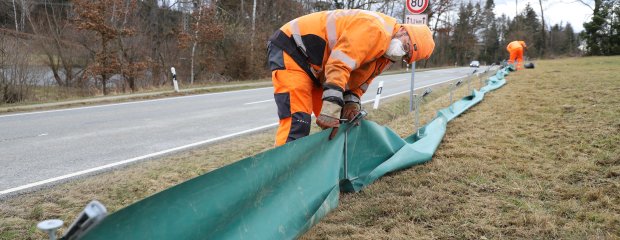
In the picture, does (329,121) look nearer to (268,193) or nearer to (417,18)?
(268,193)

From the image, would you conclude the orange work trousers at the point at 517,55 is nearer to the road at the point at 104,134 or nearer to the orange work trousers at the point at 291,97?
the road at the point at 104,134

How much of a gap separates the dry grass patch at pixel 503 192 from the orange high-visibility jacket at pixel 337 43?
2.83ft

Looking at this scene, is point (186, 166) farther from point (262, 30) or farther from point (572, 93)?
point (262, 30)

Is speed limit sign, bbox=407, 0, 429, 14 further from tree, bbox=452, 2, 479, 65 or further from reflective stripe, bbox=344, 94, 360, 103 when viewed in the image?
tree, bbox=452, 2, 479, 65

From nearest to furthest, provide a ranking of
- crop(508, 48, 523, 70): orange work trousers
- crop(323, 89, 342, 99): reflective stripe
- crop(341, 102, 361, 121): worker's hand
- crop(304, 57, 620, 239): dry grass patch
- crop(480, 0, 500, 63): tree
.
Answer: crop(304, 57, 620, 239): dry grass patch, crop(323, 89, 342, 99): reflective stripe, crop(341, 102, 361, 121): worker's hand, crop(508, 48, 523, 70): orange work trousers, crop(480, 0, 500, 63): tree

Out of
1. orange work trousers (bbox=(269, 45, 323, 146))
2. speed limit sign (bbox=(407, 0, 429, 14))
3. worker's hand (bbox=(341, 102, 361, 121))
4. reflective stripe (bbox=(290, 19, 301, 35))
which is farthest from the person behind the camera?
speed limit sign (bbox=(407, 0, 429, 14))

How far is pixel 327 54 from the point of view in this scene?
2906 millimetres

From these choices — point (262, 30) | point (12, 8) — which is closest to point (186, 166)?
point (262, 30)

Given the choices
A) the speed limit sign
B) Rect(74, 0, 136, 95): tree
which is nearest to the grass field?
the speed limit sign

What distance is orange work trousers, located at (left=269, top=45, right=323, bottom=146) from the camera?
9.05ft

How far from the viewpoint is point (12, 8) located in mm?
23984

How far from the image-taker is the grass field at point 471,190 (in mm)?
2420

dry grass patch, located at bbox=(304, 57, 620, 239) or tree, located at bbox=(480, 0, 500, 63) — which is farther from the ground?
tree, located at bbox=(480, 0, 500, 63)

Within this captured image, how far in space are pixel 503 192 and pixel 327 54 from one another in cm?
160
